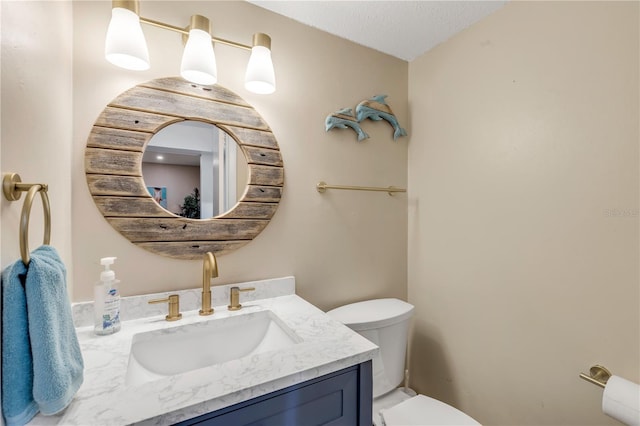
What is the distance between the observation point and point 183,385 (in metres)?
0.64

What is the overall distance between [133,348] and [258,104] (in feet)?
3.32

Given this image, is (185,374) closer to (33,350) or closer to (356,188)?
(33,350)

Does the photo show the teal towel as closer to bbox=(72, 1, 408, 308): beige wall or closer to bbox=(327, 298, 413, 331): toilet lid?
bbox=(72, 1, 408, 308): beige wall

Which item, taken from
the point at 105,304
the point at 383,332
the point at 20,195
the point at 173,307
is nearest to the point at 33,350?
the point at 20,195

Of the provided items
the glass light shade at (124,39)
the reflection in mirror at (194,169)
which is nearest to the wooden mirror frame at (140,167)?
the reflection in mirror at (194,169)

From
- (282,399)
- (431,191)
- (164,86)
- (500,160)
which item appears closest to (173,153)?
(164,86)

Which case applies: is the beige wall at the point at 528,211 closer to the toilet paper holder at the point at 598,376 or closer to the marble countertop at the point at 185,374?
the toilet paper holder at the point at 598,376

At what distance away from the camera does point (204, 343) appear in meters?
0.98

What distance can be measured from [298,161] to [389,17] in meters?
0.80

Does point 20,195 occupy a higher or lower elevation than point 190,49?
lower

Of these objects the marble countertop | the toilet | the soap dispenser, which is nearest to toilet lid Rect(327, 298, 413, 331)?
the toilet

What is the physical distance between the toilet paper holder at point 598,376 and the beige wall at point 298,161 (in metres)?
0.84

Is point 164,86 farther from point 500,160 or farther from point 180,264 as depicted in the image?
point 500,160

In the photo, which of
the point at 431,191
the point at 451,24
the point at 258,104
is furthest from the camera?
the point at 431,191
